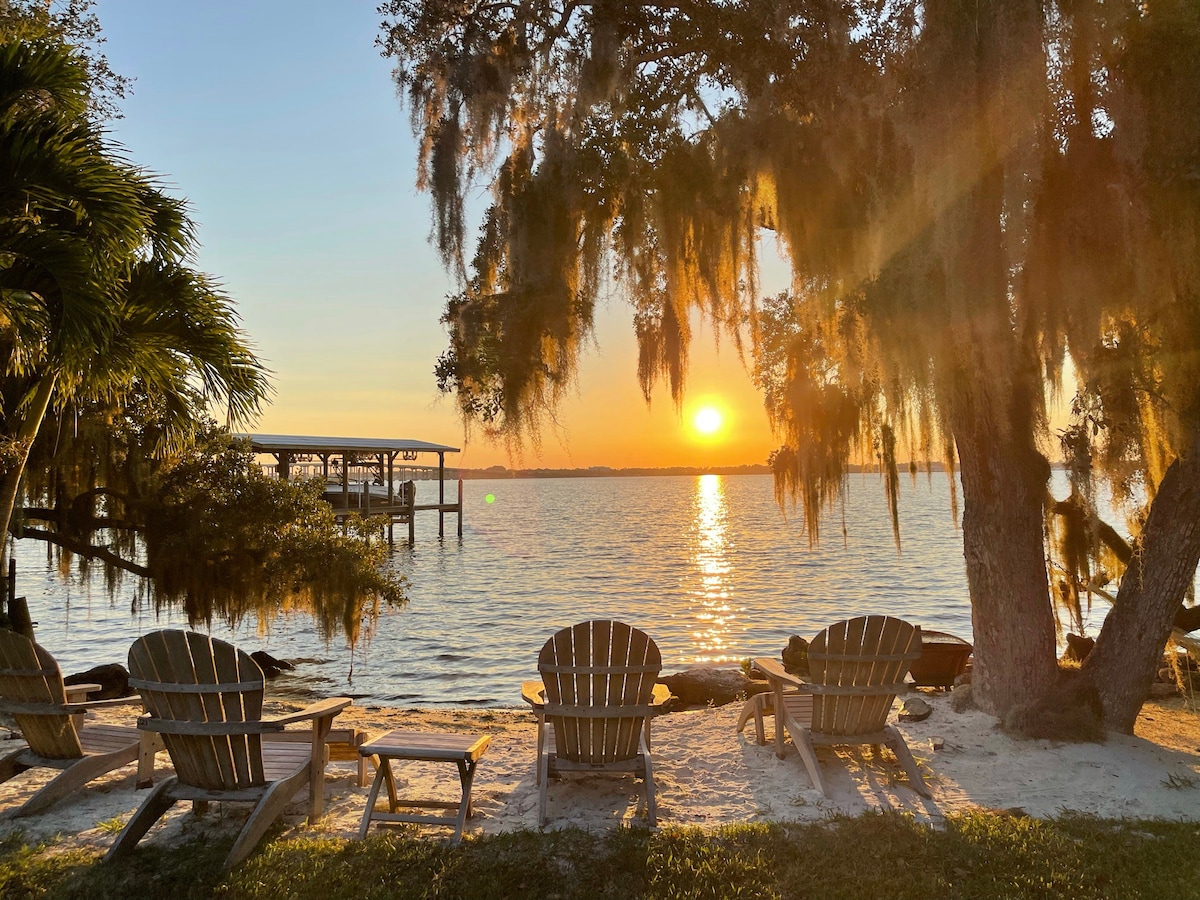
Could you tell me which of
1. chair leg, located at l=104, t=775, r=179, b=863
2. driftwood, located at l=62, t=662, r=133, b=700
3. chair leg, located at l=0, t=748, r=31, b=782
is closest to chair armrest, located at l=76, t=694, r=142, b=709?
chair leg, located at l=0, t=748, r=31, b=782

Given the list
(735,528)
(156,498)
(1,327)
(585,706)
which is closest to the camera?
(585,706)

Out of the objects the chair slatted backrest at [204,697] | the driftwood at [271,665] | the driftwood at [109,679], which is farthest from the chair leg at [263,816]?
the driftwood at [271,665]

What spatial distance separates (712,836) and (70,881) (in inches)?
102

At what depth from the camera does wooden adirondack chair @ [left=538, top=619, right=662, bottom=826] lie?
4.10 meters

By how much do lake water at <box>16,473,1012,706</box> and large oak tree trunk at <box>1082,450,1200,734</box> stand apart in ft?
5.76

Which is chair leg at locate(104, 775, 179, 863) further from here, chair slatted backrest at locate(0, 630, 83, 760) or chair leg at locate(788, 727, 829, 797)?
chair leg at locate(788, 727, 829, 797)

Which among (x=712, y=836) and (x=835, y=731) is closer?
(x=712, y=836)

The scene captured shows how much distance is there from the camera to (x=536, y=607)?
19.3 m

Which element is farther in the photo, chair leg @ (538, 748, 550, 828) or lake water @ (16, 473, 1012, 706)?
lake water @ (16, 473, 1012, 706)

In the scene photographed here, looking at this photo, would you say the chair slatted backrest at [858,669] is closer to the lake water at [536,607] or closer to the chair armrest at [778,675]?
the chair armrest at [778,675]

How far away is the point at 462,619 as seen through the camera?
57.3ft

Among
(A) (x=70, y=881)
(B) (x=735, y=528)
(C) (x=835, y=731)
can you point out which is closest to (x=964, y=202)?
(C) (x=835, y=731)

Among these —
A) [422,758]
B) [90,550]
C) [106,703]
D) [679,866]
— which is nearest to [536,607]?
[90,550]

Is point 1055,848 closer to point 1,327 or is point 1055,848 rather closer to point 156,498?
point 1,327
